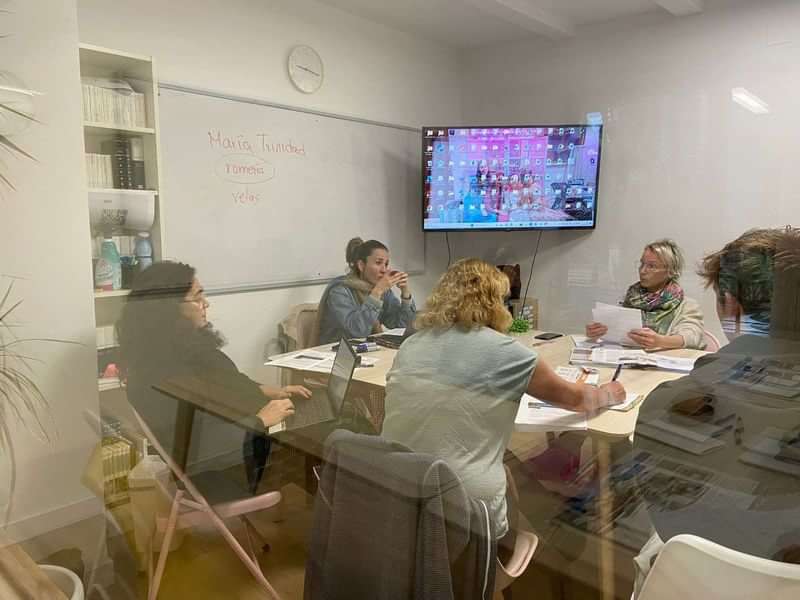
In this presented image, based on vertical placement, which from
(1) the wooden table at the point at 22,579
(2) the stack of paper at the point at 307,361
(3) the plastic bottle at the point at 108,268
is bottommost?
(1) the wooden table at the point at 22,579

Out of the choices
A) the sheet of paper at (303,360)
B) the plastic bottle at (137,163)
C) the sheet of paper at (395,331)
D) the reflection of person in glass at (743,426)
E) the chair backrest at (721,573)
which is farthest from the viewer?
the sheet of paper at (303,360)

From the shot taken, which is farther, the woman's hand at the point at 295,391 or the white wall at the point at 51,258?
the woman's hand at the point at 295,391

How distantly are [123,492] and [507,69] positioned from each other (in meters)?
2.12

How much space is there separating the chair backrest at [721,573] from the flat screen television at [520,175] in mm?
1585

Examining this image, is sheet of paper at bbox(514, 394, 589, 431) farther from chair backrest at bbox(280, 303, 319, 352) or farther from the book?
the book

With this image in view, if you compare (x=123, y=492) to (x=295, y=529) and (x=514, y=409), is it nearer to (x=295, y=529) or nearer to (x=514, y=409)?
(x=295, y=529)

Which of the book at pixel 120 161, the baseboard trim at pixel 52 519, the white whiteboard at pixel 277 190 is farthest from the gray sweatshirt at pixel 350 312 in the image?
the baseboard trim at pixel 52 519

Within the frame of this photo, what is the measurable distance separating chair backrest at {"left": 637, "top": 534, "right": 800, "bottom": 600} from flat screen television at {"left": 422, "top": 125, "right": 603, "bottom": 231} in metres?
1.58

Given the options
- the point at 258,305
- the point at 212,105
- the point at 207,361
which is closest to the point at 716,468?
the point at 207,361

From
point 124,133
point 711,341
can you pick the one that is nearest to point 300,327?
point 124,133

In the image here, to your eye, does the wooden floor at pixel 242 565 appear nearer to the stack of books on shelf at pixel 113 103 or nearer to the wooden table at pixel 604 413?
the wooden table at pixel 604 413

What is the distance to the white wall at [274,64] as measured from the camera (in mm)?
2203

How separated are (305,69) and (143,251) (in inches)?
40.8

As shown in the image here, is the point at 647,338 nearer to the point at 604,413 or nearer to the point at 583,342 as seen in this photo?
the point at 583,342
